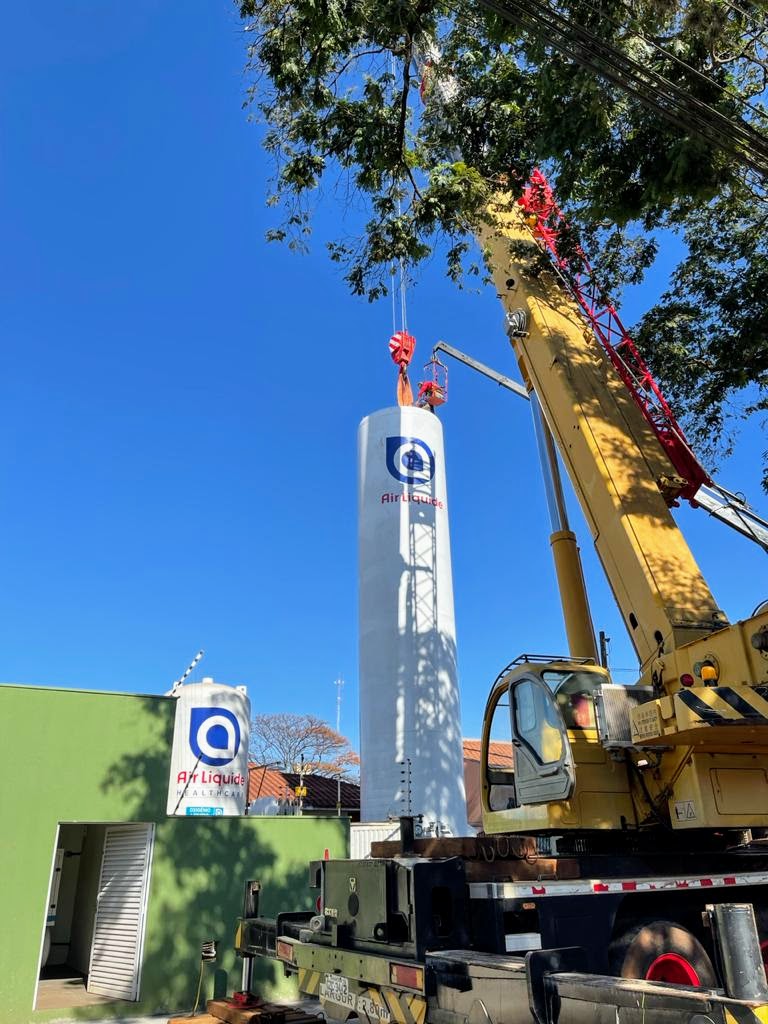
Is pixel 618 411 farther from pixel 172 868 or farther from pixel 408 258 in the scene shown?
pixel 172 868

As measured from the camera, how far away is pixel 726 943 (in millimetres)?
2945

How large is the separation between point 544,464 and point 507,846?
7.43m

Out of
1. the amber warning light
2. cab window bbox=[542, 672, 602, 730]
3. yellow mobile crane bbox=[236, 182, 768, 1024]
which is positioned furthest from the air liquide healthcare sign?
cab window bbox=[542, 672, 602, 730]

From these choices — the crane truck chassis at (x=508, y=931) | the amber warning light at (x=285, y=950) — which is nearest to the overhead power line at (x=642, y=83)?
the crane truck chassis at (x=508, y=931)

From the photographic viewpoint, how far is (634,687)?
6.80m

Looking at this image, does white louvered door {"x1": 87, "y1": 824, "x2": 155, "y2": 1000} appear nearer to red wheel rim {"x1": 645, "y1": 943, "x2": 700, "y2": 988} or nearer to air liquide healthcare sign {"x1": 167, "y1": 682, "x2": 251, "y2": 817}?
air liquide healthcare sign {"x1": 167, "y1": 682, "x2": 251, "y2": 817}

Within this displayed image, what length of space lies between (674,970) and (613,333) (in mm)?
7929

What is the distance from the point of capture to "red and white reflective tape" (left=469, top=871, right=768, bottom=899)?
17.2 feet

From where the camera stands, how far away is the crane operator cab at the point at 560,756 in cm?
652

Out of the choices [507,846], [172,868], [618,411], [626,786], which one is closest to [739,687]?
[626,786]

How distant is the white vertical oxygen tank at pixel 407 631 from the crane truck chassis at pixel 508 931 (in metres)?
8.31

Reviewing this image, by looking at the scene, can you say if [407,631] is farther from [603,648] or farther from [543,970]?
[543,970]

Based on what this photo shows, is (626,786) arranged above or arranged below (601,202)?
below

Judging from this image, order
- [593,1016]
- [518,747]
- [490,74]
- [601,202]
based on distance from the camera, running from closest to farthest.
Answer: [593,1016] → [518,747] → [601,202] → [490,74]
